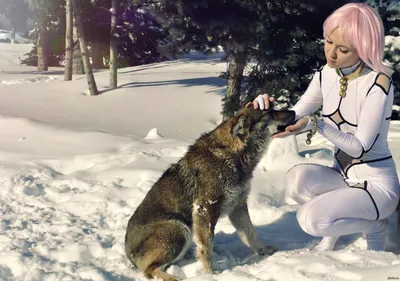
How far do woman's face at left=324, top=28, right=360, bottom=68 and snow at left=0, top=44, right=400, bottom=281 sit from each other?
1453mm

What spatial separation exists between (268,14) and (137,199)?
232 inches

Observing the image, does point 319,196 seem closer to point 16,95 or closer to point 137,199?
point 137,199

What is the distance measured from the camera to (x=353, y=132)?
11.1 feet

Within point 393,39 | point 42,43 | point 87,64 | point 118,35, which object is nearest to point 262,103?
point 393,39

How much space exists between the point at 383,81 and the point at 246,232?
1.79 meters

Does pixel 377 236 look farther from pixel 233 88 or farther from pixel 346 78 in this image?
pixel 233 88

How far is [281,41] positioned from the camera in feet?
32.9

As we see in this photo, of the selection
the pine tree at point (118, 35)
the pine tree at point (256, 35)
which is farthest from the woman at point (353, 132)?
the pine tree at point (118, 35)

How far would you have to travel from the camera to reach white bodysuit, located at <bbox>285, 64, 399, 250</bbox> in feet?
10.3

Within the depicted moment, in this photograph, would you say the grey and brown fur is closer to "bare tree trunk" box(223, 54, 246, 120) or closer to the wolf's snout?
the wolf's snout

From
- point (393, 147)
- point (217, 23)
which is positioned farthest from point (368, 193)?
point (217, 23)

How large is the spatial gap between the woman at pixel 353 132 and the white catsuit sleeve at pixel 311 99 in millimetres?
39

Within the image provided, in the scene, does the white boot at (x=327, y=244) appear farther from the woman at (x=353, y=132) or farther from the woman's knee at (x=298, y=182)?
the woman's knee at (x=298, y=182)

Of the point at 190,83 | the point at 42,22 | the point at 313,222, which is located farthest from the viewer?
the point at 42,22
